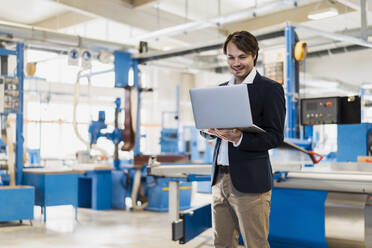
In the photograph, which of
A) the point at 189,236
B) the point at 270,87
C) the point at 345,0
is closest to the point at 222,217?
the point at 270,87

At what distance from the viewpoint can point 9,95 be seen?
6.14 meters

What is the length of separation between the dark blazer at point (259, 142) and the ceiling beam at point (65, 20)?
916 centimetres

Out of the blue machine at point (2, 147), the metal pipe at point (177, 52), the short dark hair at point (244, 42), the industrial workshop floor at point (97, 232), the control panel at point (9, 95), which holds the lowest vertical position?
the industrial workshop floor at point (97, 232)

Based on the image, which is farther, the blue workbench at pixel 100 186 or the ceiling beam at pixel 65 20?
the ceiling beam at pixel 65 20

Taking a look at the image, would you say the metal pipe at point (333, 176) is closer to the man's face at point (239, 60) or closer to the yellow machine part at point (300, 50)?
the yellow machine part at point (300, 50)

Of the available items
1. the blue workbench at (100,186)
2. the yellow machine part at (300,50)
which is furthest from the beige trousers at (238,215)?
the blue workbench at (100,186)

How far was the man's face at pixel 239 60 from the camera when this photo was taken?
5.83 ft

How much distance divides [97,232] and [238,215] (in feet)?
13.1

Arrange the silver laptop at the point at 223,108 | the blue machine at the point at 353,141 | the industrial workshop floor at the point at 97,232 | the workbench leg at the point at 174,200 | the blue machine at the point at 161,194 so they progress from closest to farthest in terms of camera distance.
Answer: the silver laptop at the point at 223,108
the workbench leg at the point at 174,200
the industrial workshop floor at the point at 97,232
the blue machine at the point at 353,141
the blue machine at the point at 161,194

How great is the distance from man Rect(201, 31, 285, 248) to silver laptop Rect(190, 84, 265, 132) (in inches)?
1.7

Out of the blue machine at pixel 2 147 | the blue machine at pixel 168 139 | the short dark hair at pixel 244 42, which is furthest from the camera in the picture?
the blue machine at pixel 168 139

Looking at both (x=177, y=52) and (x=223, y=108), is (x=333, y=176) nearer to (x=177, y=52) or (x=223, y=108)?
(x=223, y=108)

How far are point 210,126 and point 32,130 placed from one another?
46.2 ft

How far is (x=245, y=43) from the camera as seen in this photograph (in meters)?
1.76
